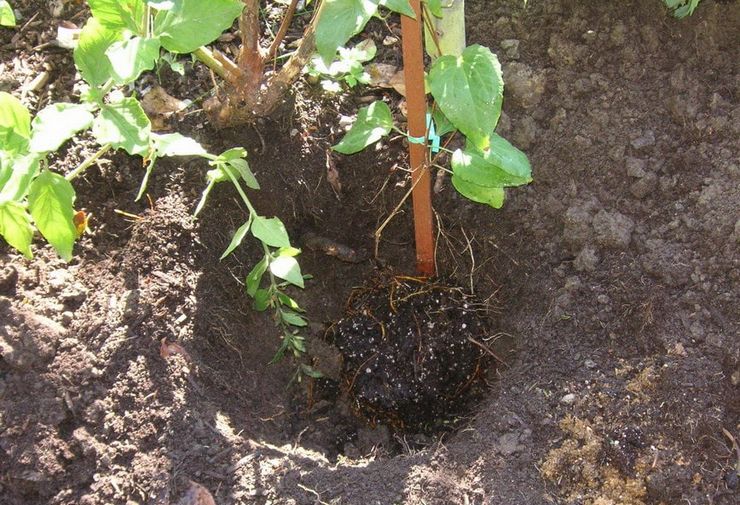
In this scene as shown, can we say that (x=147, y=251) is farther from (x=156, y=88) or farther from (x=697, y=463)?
(x=697, y=463)

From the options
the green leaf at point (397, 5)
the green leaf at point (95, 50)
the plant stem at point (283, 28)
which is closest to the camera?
the green leaf at point (397, 5)

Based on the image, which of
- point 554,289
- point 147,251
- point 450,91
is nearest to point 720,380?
point 554,289

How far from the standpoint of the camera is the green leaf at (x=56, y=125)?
1.18m

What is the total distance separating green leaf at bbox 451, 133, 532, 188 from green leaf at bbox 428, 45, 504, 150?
178 millimetres

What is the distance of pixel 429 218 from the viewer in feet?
5.49

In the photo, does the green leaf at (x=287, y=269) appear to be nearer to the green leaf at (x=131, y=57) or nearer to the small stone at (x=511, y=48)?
the green leaf at (x=131, y=57)

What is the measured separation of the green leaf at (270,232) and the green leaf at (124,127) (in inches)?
12.0

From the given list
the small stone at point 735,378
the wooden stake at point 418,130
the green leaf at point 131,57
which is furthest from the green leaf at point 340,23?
the small stone at point 735,378

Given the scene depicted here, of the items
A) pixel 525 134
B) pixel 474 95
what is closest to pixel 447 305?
pixel 525 134

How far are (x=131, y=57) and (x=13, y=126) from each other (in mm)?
287

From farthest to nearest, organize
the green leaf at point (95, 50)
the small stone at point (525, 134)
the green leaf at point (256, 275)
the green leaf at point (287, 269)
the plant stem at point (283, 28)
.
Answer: the small stone at point (525, 134)
the plant stem at point (283, 28)
the green leaf at point (256, 275)
the green leaf at point (287, 269)
the green leaf at point (95, 50)

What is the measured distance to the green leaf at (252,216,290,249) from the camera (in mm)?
1447

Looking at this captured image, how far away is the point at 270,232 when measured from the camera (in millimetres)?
1455

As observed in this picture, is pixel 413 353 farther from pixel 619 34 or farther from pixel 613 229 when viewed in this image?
pixel 619 34
